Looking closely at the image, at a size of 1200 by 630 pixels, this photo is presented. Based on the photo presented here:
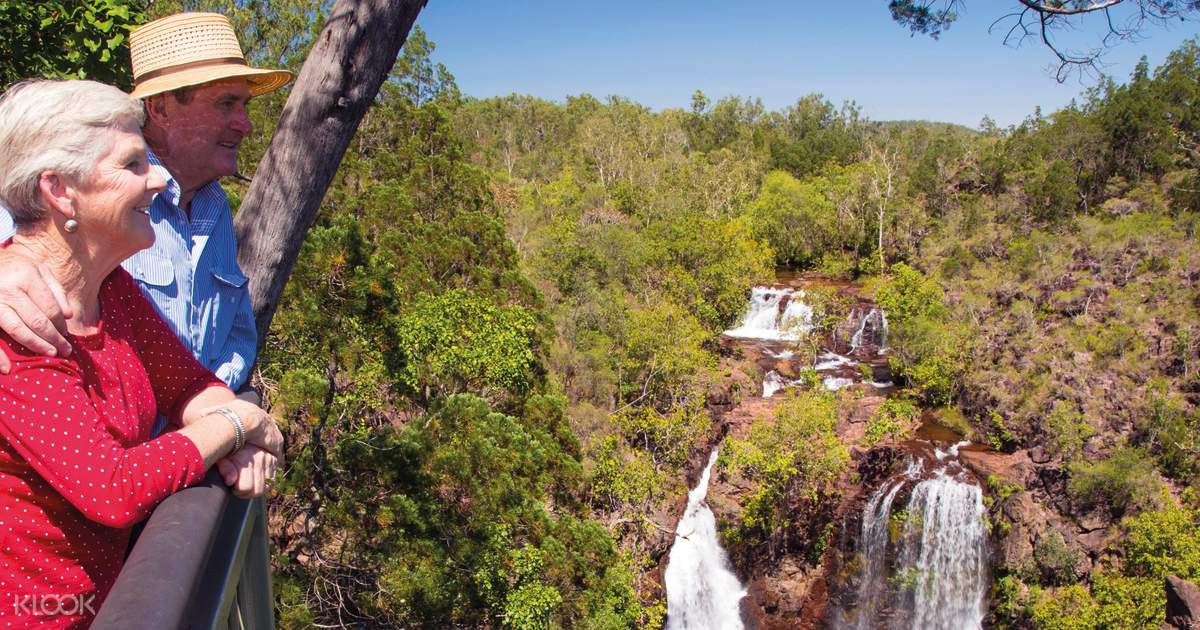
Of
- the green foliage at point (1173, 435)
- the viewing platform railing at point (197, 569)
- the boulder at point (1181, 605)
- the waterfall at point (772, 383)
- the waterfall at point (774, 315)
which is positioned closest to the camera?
the viewing platform railing at point (197, 569)

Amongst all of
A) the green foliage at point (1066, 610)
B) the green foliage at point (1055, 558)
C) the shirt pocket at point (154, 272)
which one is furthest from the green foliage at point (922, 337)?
the shirt pocket at point (154, 272)

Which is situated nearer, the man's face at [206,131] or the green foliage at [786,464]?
the man's face at [206,131]

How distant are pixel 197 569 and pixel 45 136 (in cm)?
70

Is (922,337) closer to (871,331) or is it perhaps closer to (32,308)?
(871,331)

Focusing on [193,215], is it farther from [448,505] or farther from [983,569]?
[983,569]

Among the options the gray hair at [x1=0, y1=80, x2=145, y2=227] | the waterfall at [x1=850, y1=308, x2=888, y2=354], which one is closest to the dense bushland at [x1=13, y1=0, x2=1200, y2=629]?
the waterfall at [x1=850, y1=308, x2=888, y2=354]

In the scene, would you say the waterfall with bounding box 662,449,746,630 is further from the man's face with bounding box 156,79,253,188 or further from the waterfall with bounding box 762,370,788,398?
the man's face with bounding box 156,79,253,188

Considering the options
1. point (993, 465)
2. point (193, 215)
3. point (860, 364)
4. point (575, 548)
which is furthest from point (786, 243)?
point (193, 215)

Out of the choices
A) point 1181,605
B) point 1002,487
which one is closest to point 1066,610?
point 1181,605

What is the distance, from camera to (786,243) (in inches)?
1118

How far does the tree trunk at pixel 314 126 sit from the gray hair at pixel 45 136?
91 centimetres

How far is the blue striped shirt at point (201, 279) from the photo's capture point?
1511 mm

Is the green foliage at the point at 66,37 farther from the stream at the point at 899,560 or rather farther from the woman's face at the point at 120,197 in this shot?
the stream at the point at 899,560

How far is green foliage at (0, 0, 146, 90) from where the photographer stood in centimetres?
306
